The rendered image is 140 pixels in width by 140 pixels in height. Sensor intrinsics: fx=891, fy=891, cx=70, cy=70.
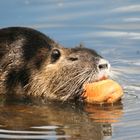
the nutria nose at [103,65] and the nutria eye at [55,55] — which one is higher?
the nutria eye at [55,55]

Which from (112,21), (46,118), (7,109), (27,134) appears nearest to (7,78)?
(7,109)

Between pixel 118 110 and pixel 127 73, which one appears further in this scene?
pixel 127 73

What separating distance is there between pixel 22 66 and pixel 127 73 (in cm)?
124

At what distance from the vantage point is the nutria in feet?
31.1

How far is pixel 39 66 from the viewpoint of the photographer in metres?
9.92

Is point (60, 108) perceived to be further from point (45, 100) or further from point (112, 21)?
point (112, 21)

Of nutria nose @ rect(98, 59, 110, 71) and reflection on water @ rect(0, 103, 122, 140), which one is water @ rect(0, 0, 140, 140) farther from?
nutria nose @ rect(98, 59, 110, 71)

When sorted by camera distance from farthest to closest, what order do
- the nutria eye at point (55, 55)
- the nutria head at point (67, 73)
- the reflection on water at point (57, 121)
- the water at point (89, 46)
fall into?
the nutria eye at point (55, 55) < the nutria head at point (67, 73) < the water at point (89, 46) < the reflection on water at point (57, 121)

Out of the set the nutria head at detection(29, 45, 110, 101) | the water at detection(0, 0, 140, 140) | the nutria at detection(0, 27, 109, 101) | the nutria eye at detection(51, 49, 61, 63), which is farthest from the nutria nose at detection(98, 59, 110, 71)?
the nutria eye at detection(51, 49, 61, 63)

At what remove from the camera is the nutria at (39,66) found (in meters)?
9.49

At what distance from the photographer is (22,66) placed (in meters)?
9.93

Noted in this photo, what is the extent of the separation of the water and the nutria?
321 millimetres

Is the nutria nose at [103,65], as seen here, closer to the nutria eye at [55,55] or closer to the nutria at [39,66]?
the nutria at [39,66]

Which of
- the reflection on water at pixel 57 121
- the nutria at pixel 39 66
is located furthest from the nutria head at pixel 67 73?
the reflection on water at pixel 57 121
